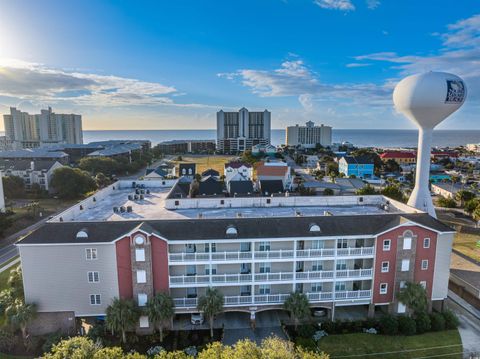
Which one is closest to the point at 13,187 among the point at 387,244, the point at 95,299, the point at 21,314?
the point at 21,314

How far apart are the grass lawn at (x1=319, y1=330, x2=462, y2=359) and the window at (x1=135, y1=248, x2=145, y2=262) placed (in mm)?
16316

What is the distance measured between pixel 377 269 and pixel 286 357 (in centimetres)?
1633

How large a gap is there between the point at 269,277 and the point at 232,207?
1076 centimetres

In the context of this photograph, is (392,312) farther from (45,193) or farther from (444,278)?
(45,193)

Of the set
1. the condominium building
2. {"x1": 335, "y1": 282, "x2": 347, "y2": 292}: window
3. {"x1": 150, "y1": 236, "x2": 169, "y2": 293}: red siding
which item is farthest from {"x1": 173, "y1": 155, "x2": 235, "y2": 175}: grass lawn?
{"x1": 150, "y1": 236, "x2": 169, "y2": 293}: red siding

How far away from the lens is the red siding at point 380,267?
96.3 feet

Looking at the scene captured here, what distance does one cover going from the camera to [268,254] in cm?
2919

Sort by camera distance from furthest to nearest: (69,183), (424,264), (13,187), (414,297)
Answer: (13,187) < (69,183) < (424,264) < (414,297)

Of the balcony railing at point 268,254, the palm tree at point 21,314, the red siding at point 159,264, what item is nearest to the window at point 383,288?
the balcony railing at point 268,254

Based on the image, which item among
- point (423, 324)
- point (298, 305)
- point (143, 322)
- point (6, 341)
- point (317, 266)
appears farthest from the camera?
point (317, 266)

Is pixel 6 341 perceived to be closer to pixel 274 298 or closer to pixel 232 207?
pixel 274 298

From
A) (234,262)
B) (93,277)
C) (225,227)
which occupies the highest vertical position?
(225,227)

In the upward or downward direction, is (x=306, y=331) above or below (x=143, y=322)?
below

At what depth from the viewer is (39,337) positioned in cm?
2803
